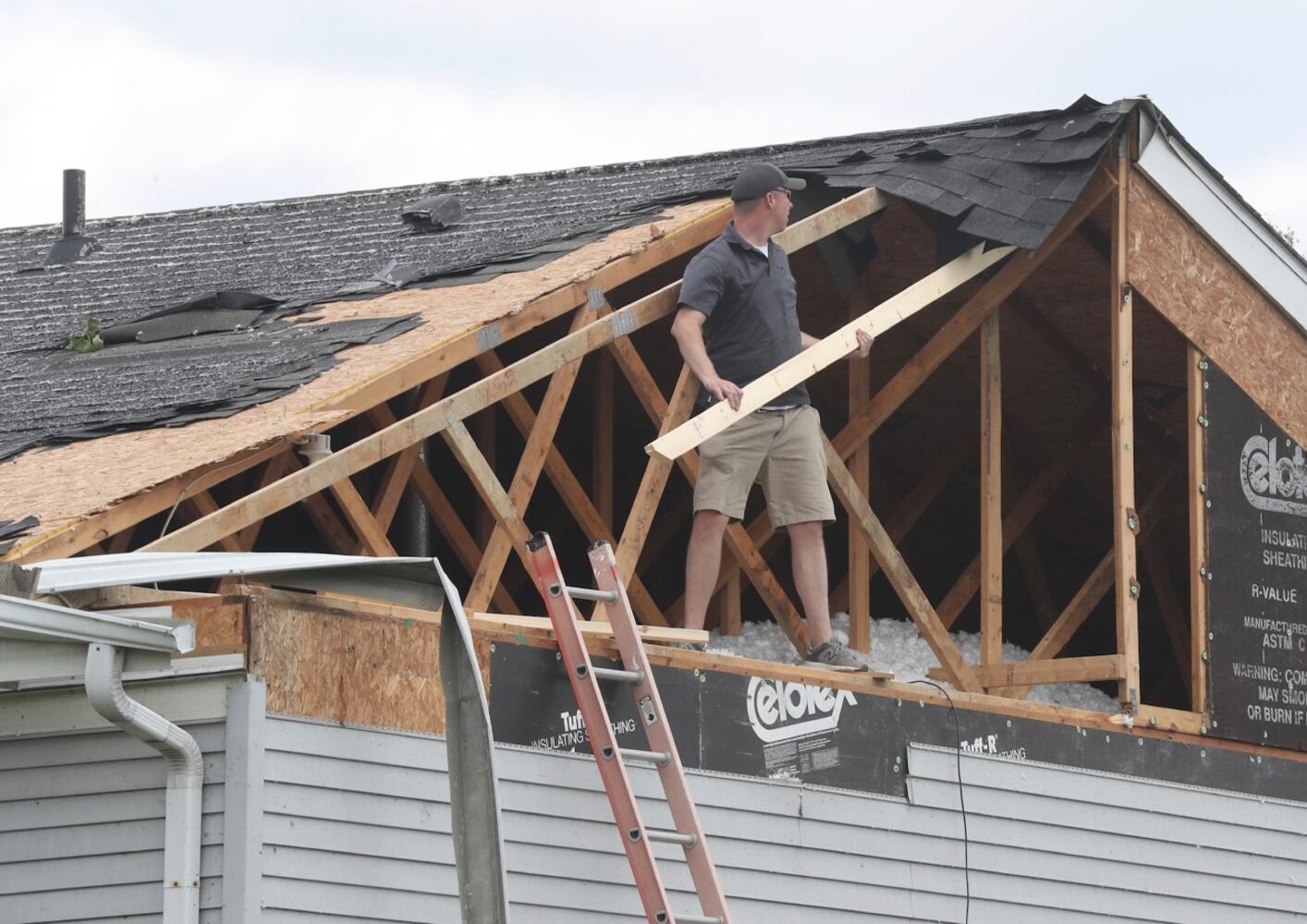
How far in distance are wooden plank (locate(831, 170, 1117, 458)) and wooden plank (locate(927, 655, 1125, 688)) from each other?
1.30 meters

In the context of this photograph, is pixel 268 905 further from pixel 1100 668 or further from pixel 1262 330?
pixel 1262 330

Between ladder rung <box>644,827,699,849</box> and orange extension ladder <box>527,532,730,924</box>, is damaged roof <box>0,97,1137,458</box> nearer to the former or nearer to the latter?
orange extension ladder <box>527,532,730,924</box>

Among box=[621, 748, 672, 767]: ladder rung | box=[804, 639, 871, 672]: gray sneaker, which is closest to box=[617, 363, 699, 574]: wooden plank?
box=[804, 639, 871, 672]: gray sneaker

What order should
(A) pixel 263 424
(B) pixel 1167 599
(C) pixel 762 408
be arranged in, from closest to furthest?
(A) pixel 263 424 → (C) pixel 762 408 → (B) pixel 1167 599

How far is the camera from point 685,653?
8383 millimetres

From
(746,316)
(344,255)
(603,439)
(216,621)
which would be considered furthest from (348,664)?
(344,255)

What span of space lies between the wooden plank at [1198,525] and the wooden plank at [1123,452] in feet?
1.10

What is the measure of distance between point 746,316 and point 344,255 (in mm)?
3517

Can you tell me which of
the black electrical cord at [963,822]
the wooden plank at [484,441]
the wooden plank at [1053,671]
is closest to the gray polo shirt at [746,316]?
the black electrical cord at [963,822]

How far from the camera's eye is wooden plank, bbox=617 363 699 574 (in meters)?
9.17

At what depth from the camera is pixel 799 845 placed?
28.3 feet

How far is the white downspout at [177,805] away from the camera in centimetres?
675

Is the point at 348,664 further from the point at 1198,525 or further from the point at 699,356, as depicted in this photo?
the point at 1198,525

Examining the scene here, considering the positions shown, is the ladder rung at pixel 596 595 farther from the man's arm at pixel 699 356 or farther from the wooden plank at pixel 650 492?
the man's arm at pixel 699 356
